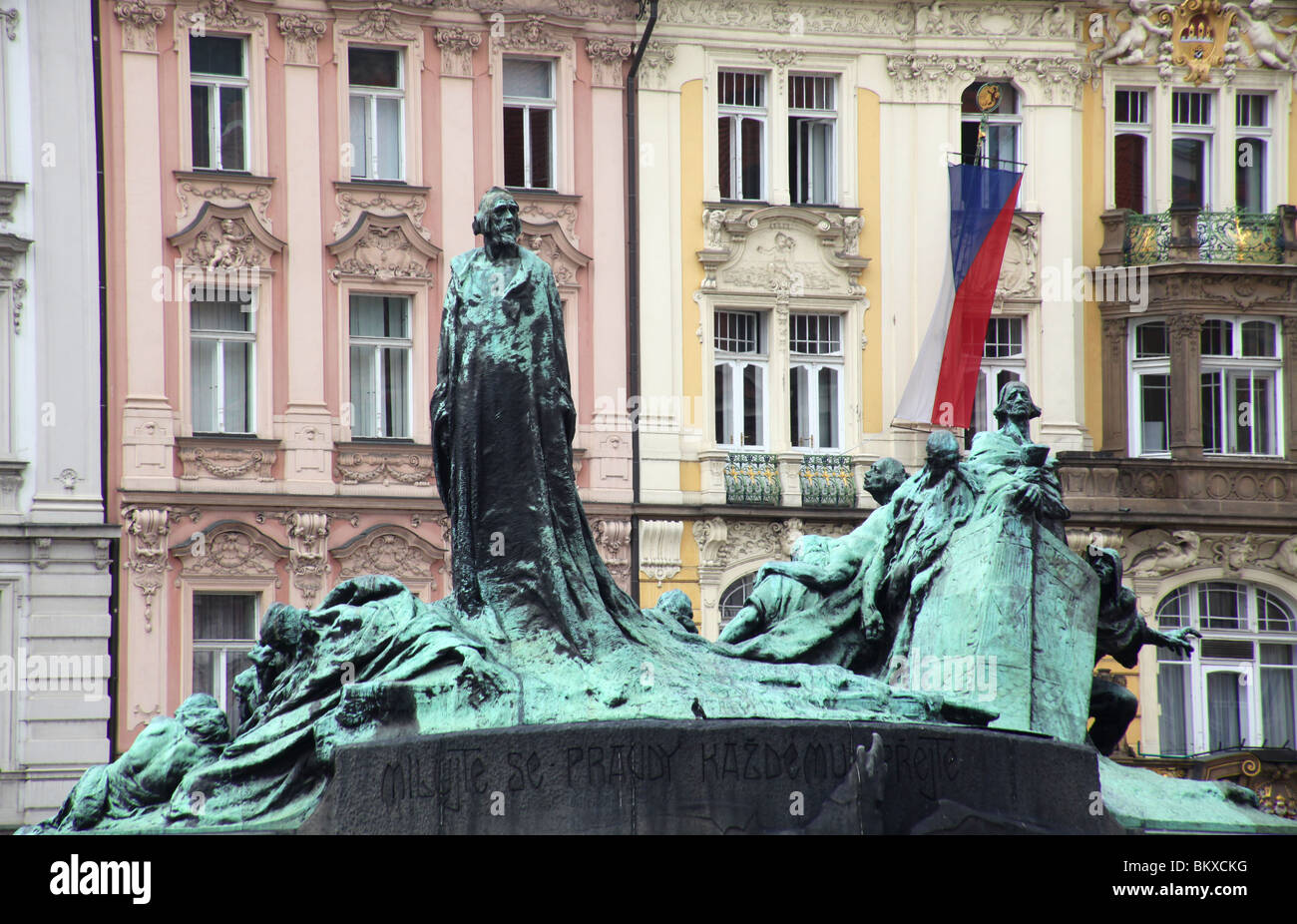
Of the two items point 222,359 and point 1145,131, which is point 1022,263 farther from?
point 222,359

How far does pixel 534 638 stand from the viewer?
41.2 ft

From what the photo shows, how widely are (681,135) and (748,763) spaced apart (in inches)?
820

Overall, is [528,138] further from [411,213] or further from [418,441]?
[418,441]

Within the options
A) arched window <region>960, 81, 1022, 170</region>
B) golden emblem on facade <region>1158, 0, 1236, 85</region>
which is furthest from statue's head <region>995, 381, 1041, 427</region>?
golden emblem on facade <region>1158, 0, 1236, 85</region>

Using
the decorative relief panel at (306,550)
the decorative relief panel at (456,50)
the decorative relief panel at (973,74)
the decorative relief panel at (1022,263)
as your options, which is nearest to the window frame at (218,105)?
the decorative relief panel at (456,50)

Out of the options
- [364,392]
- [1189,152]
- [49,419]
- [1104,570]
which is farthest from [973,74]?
[1104,570]

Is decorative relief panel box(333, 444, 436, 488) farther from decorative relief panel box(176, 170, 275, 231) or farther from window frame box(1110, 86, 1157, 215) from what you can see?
window frame box(1110, 86, 1157, 215)

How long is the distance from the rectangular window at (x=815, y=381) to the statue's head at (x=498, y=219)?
19.2 meters

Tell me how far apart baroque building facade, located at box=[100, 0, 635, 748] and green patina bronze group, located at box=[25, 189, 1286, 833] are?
612 inches

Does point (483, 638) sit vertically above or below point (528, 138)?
below
